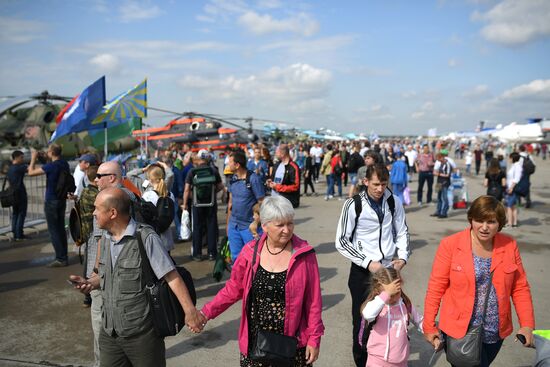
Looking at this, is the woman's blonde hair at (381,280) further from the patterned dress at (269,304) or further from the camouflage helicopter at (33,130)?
the camouflage helicopter at (33,130)

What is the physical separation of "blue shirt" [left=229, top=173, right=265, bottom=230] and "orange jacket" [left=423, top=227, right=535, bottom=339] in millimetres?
3017

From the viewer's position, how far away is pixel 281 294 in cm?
246

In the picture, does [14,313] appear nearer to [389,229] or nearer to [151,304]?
[151,304]

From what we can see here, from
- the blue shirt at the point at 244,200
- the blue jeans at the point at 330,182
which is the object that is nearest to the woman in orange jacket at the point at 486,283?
the blue shirt at the point at 244,200

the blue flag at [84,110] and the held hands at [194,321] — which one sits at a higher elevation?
the blue flag at [84,110]

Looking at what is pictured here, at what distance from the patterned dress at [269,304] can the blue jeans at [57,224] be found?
517 centimetres

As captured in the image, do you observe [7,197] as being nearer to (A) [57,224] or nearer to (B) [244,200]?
(A) [57,224]

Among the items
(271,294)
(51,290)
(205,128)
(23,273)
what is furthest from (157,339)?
(205,128)

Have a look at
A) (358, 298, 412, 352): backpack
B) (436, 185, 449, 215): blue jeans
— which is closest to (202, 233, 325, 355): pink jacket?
(358, 298, 412, 352): backpack

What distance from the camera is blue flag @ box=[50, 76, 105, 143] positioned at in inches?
381

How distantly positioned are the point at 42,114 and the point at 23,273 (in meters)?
16.0

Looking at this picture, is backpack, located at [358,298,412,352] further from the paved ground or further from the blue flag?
the blue flag

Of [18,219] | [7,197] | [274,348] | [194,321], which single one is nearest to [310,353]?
[274,348]

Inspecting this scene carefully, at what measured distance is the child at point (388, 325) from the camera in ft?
9.20
